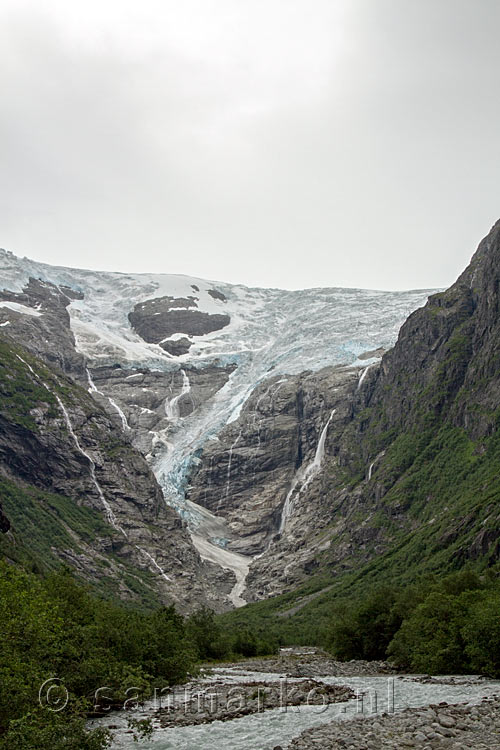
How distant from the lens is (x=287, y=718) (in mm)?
33938

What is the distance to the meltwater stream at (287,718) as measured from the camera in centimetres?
2927

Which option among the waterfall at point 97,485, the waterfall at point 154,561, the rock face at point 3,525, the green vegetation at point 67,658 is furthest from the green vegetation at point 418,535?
the green vegetation at point 67,658

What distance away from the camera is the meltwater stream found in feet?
96.0

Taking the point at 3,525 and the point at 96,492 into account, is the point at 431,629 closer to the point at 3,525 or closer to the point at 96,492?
the point at 3,525

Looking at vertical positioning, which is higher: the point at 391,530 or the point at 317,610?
the point at 391,530

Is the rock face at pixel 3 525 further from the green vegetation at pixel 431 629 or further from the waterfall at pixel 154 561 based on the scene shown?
the waterfall at pixel 154 561

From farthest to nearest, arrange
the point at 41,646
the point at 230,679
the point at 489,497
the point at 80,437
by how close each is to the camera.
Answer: the point at 80,437
the point at 489,497
the point at 230,679
the point at 41,646

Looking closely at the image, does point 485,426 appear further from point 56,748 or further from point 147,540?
point 56,748

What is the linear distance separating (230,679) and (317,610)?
9736 centimetres

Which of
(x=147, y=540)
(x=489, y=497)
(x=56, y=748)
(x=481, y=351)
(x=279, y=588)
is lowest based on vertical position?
(x=279, y=588)

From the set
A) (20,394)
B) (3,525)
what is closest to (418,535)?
(3,525)

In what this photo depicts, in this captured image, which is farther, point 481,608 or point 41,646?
point 481,608

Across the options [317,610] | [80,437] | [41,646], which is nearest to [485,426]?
[317,610]

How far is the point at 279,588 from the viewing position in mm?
185875
